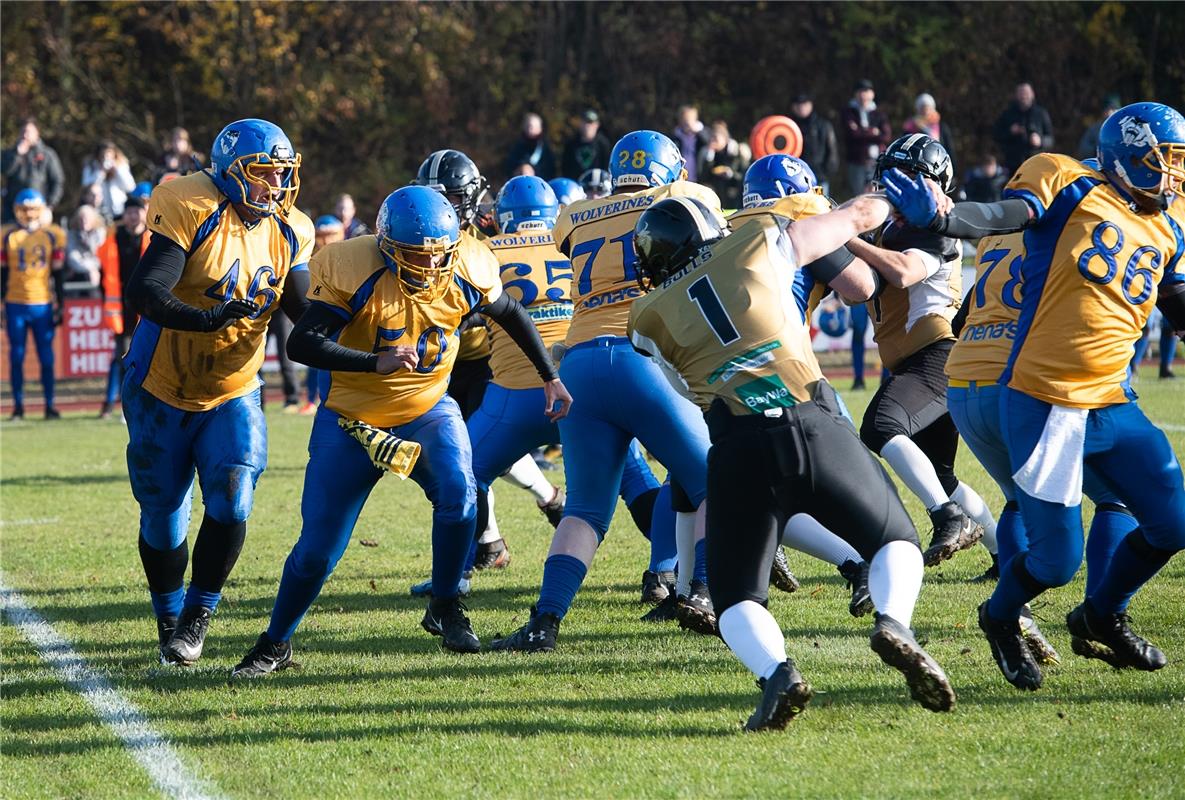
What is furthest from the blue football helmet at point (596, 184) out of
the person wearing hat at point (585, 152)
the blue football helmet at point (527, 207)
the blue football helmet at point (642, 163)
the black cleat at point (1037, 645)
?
the person wearing hat at point (585, 152)

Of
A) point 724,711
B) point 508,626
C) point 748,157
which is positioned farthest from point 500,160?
point 724,711

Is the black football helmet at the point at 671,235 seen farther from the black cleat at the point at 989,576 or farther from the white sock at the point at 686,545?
the black cleat at the point at 989,576

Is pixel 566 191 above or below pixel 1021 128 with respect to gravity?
above

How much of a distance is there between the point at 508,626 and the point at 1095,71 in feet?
66.9

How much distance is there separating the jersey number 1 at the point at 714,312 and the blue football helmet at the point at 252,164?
2.01 m

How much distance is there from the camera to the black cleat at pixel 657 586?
267 inches

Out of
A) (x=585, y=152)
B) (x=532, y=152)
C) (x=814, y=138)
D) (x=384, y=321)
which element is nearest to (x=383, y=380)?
(x=384, y=321)

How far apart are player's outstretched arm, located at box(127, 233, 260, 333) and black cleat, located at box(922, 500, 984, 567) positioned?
10.2 feet

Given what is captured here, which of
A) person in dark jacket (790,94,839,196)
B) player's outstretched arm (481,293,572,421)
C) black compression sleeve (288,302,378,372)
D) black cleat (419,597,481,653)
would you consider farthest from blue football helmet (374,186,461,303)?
person in dark jacket (790,94,839,196)

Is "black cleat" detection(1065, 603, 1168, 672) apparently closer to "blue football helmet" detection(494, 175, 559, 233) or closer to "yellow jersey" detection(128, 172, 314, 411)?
"yellow jersey" detection(128, 172, 314, 411)

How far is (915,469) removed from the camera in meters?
6.75

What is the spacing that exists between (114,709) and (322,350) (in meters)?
1.46

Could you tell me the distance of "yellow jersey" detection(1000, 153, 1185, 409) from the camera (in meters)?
4.89

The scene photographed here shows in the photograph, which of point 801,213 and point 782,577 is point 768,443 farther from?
point 782,577
